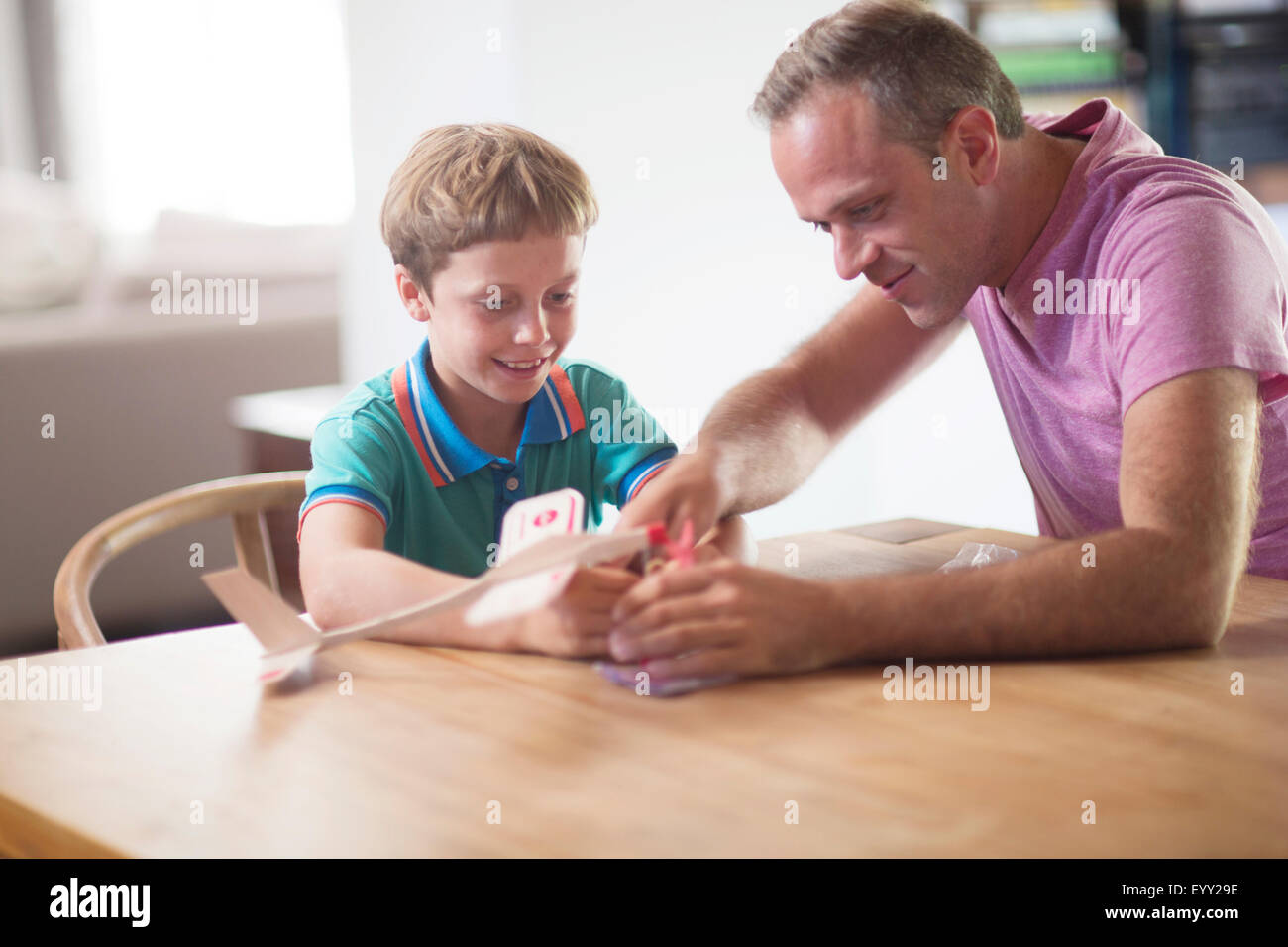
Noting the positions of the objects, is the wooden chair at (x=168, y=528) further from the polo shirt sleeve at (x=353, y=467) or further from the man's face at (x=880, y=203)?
the man's face at (x=880, y=203)

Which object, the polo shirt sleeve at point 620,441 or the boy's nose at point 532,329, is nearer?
the boy's nose at point 532,329

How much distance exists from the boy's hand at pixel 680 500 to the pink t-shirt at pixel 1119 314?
14.9 inches

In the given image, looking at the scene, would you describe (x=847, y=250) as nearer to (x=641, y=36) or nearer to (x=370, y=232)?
(x=641, y=36)

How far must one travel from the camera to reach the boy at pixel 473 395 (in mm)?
1251

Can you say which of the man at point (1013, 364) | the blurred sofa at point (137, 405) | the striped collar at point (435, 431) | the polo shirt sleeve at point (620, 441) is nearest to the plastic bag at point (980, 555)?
the man at point (1013, 364)

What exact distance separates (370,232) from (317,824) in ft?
5.92

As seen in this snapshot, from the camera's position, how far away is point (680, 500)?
3.92 feet

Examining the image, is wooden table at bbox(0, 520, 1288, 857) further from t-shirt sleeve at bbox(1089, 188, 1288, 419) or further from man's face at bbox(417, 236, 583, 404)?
man's face at bbox(417, 236, 583, 404)

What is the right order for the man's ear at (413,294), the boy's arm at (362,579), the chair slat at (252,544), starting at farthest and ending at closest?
the chair slat at (252,544) < the man's ear at (413,294) < the boy's arm at (362,579)

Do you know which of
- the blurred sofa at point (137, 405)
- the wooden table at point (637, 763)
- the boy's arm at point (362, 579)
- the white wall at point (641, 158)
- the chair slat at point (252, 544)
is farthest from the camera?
the blurred sofa at point (137, 405)

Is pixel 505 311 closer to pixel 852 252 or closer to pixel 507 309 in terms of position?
pixel 507 309

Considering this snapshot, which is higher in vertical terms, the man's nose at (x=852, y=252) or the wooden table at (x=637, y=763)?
the man's nose at (x=852, y=252)

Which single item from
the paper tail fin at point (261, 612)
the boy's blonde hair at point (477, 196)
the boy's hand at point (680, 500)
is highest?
the boy's blonde hair at point (477, 196)
